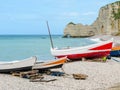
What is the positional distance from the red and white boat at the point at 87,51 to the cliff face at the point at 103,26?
87607 mm

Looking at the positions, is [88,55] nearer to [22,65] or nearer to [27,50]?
→ [22,65]

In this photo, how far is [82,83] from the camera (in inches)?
739

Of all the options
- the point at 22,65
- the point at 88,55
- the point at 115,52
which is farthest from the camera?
the point at 115,52

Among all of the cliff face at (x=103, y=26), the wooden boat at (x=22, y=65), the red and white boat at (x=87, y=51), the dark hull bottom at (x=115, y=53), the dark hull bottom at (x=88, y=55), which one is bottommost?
the cliff face at (x=103, y=26)

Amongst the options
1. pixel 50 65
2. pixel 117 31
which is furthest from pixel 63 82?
pixel 117 31

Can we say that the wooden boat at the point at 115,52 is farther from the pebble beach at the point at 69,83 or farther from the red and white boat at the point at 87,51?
the pebble beach at the point at 69,83

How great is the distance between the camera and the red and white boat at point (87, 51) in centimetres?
3116

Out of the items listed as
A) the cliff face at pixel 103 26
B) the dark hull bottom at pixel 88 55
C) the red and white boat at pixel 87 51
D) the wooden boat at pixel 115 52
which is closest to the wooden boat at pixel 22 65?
the red and white boat at pixel 87 51

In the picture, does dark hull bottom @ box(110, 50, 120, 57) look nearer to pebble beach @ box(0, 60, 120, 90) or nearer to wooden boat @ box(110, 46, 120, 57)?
wooden boat @ box(110, 46, 120, 57)

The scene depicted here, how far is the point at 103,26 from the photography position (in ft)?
479

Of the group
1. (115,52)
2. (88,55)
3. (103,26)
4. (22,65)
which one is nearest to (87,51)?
(88,55)

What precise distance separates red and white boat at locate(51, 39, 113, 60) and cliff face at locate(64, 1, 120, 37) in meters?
87.6

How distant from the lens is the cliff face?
12900 centimetres

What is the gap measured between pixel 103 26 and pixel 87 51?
11646cm
